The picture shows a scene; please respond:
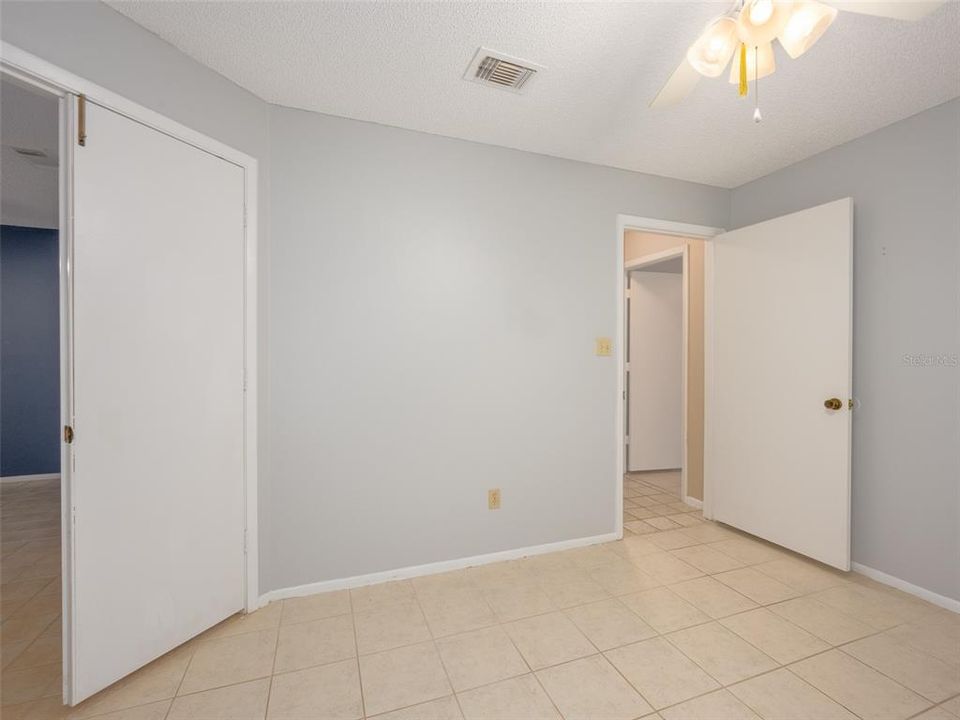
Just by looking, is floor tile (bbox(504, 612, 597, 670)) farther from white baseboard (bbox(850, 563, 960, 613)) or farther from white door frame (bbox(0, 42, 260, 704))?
white baseboard (bbox(850, 563, 960, 613))

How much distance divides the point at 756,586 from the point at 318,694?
7.17ft

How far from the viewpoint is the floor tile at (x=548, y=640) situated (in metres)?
1.72

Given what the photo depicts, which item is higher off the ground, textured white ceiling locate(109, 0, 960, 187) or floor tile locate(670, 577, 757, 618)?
textured white ceiling locate(109, 0, 960, 187)

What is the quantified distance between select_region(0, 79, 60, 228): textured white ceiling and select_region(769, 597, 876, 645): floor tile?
3.62 meters

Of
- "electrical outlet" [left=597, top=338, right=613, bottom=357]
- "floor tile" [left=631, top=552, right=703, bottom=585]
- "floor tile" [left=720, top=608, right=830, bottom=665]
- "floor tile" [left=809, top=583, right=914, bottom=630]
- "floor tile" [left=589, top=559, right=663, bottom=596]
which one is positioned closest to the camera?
"floor tile" [left=720, top=608, right=830, bottom=665]

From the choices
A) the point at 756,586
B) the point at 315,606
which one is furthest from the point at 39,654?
the point at 756,586

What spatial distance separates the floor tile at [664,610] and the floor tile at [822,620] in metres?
0.41

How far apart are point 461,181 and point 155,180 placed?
1.44 m

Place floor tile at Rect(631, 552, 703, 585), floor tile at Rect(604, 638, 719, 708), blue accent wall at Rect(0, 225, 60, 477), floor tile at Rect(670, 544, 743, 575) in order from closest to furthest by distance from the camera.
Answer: floor tile at Rect(604, 638, 719, 708) < floor tile at Rect(631, 552, 703, 585) < floor tile at Rect(670, 544, 743, 575) < blue accent wall at Rect(0, 225, 60, 477)

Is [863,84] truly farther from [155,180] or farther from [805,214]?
[155,180]

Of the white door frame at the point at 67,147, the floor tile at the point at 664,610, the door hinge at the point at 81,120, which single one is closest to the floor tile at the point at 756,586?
the floor tile at the point at 664,610

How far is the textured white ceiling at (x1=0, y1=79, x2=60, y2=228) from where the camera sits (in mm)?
2107

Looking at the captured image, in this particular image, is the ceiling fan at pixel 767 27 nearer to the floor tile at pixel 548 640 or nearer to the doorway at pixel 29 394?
the floor tile at pixel 548 640

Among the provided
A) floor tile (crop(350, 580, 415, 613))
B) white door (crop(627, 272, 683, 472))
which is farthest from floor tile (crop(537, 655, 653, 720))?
white door (crop(627, 272, 683, 472))
